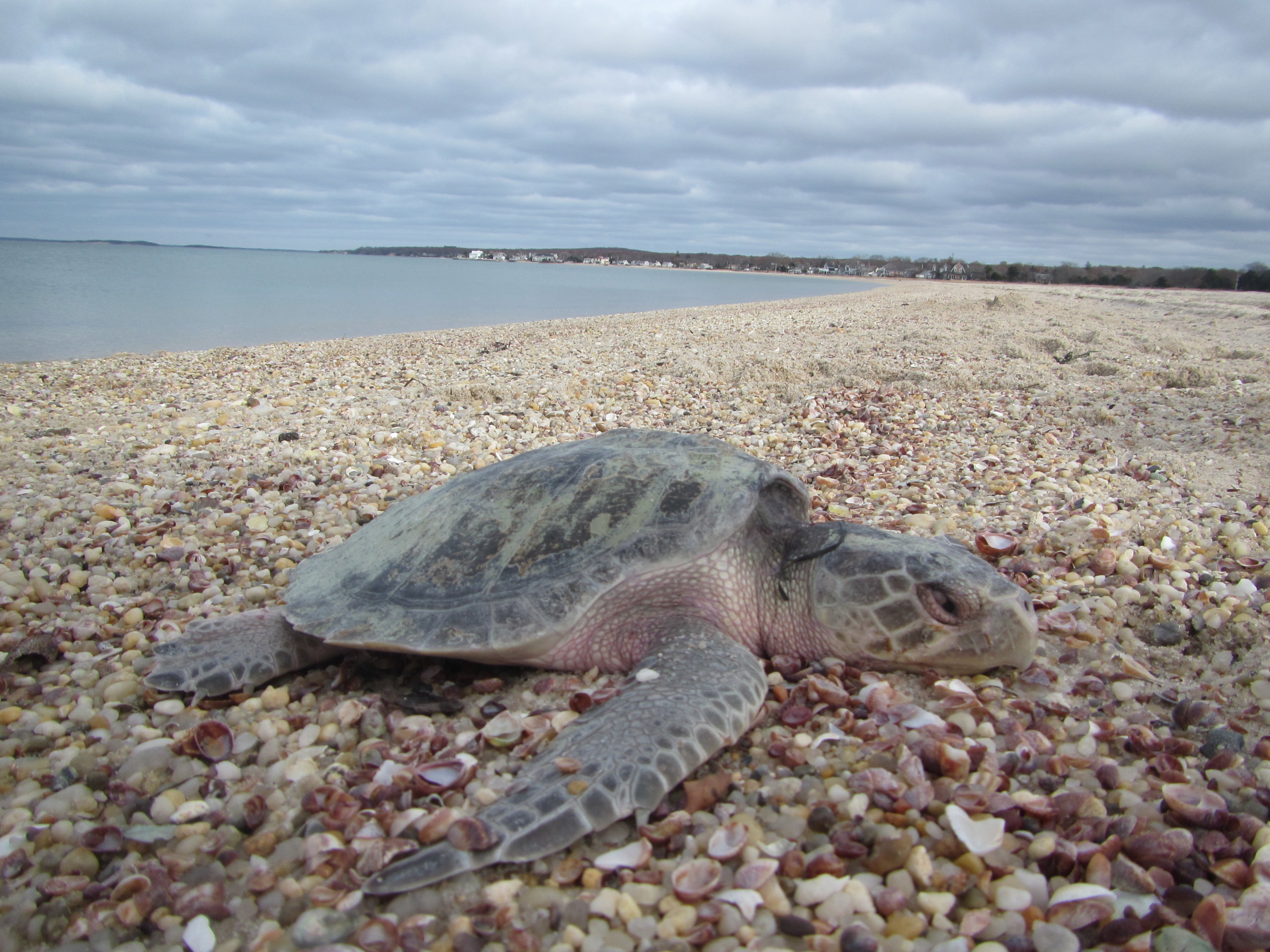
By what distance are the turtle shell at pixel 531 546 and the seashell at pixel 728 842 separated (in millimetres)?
887

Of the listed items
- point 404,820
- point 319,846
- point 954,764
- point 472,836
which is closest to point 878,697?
point 954,764

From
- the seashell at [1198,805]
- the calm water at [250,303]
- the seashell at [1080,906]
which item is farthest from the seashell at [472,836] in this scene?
the calm water at [250,303]

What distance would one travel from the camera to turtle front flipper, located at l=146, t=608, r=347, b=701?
2447 millimetres

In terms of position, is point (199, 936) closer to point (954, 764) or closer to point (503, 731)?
point (503, 731)

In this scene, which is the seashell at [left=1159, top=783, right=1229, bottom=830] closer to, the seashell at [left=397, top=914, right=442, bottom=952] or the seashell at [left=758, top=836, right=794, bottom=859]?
A: the seashell at [left=758, top=836, right=794, bottom=859]

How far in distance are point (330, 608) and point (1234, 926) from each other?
271cm

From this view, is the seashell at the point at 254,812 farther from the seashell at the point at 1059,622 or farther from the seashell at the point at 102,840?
the seashell at the point at 1059,622

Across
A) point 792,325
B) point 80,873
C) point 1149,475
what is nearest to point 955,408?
point 1149,475

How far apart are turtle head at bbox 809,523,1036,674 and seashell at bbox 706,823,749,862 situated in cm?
98

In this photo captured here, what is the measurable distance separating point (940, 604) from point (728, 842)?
1.18 metres

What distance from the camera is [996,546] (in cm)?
324

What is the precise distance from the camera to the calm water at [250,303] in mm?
15727

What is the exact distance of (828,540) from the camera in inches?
102

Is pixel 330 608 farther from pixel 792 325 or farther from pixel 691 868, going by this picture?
pixel 792 325
